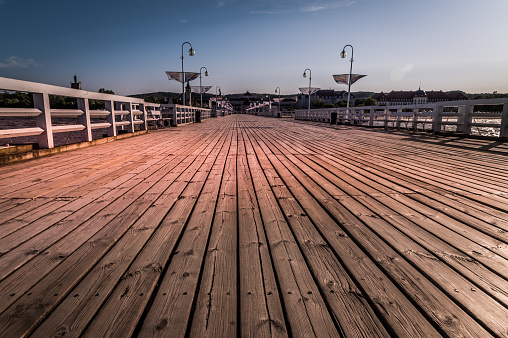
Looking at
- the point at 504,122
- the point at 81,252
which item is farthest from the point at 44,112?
the point at 504,122

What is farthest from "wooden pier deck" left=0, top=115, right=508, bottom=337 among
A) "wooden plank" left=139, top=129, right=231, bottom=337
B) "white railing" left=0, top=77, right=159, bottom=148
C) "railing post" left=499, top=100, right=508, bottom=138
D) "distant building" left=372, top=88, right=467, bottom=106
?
"distant building" left=372, top=88, right=467, bottom=106

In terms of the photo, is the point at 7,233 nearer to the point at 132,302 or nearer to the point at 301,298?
the point at 132,302

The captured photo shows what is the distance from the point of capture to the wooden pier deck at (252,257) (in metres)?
1.19

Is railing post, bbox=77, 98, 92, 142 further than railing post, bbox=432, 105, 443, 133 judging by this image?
No

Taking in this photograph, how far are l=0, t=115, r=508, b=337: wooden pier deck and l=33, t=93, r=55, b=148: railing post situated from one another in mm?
1943

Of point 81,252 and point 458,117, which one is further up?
point 458,117

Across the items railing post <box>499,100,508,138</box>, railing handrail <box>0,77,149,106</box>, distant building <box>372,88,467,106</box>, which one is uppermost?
distant building <box>372,88,467,106</box>

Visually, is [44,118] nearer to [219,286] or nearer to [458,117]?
[219,286]

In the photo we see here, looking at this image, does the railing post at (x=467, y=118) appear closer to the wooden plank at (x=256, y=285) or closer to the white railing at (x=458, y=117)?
the white railing at (x=458, y=117)

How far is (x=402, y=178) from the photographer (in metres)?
3.77

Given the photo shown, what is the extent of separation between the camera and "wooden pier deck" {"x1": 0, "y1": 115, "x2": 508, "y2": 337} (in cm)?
119

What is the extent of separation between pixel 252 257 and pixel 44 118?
205 inches

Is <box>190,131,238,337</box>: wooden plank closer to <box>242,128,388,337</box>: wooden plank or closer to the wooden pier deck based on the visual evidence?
the wooden pier deck

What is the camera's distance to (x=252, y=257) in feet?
5.53
